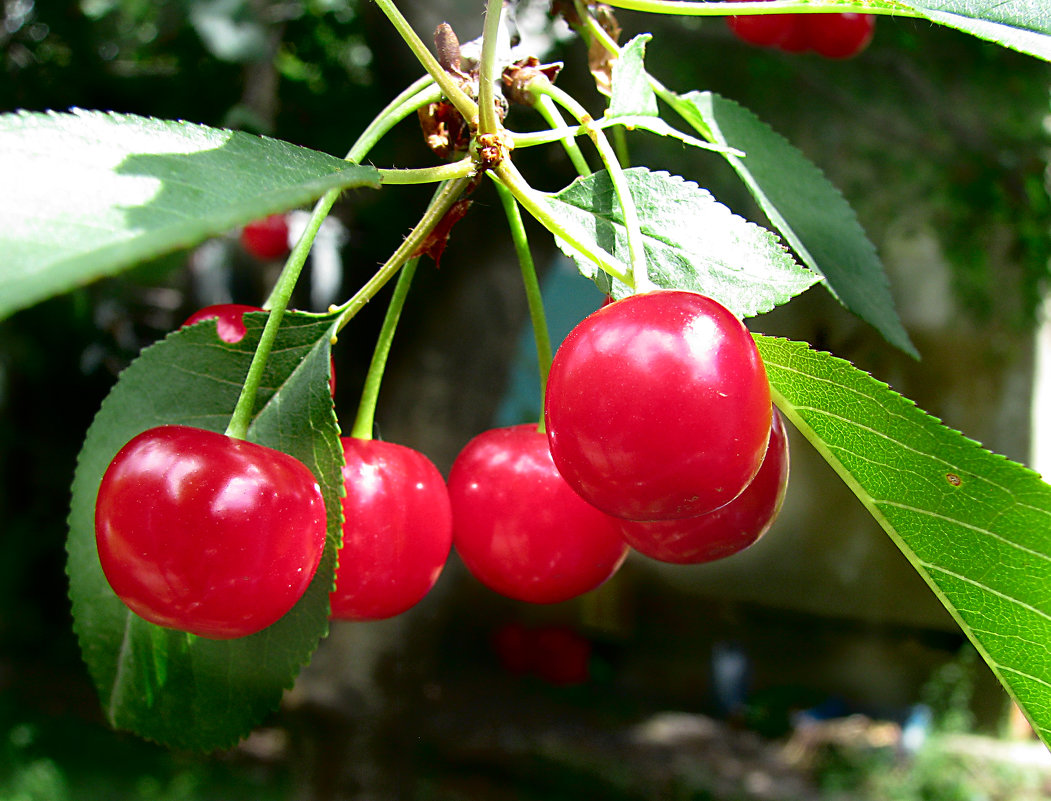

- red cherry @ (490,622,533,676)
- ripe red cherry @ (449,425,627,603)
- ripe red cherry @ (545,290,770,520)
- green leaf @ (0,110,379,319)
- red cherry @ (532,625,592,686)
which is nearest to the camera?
green leaf @ (0,110,379,319)

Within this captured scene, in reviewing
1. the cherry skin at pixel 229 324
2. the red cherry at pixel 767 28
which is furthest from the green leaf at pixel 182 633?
the red cherry at pixel 767 28

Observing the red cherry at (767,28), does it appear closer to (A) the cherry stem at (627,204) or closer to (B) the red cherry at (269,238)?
(A) the cherry stem at (627,204)

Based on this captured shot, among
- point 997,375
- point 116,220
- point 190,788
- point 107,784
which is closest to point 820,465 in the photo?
point 997,375

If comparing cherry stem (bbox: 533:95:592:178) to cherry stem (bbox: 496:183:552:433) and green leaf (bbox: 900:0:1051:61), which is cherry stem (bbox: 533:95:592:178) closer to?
cherry stem (bbox: 496:183:552:433)

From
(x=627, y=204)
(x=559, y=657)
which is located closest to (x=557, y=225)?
(x=627, y=204)

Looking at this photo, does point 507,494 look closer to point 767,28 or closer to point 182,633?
point 182,633

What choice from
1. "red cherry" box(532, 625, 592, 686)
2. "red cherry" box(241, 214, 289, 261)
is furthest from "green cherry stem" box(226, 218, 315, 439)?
"red cherry" box(532, 625, 592, 686)
